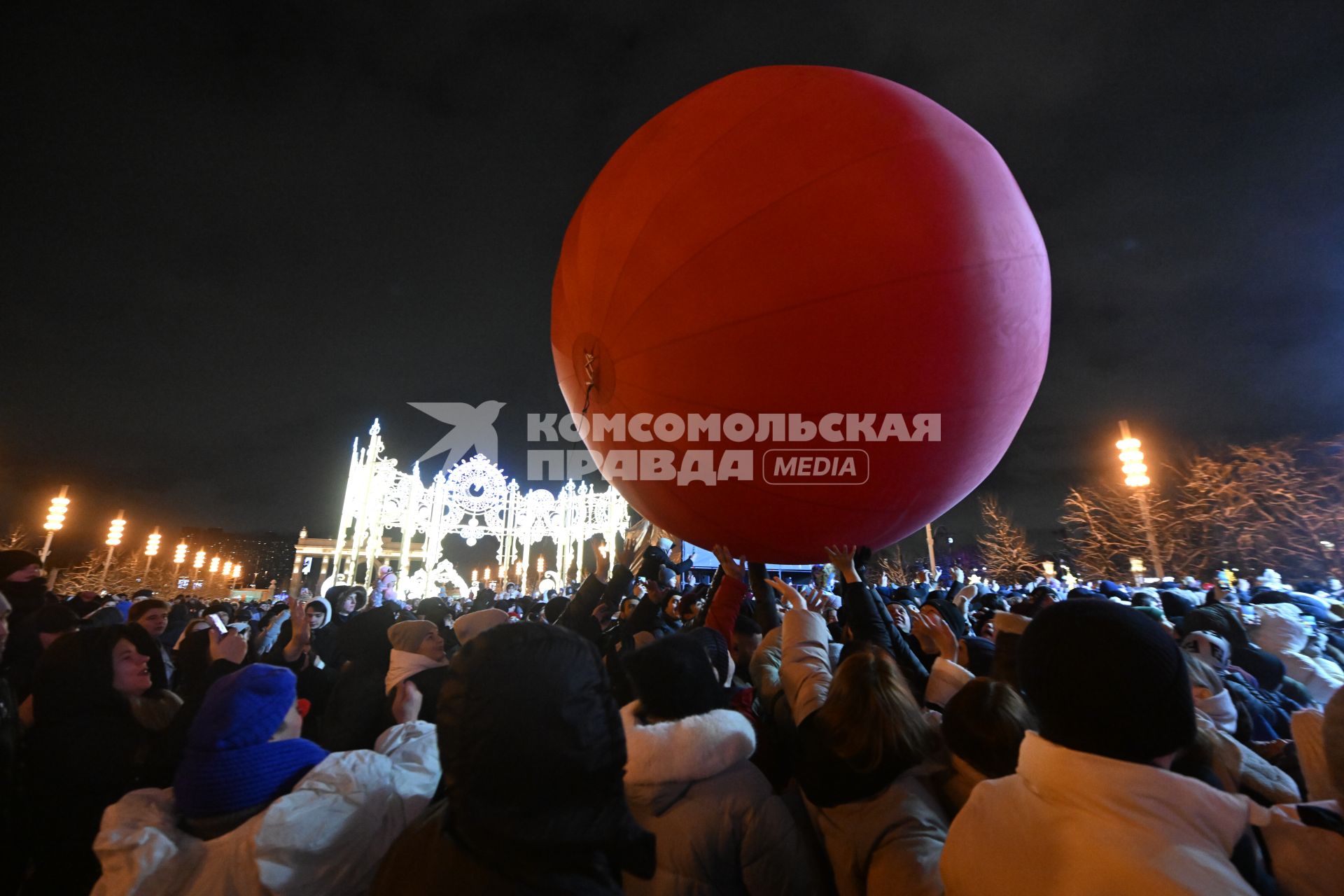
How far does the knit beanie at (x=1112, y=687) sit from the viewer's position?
139 centimetres

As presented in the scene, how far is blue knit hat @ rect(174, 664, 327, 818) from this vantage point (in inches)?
70.7

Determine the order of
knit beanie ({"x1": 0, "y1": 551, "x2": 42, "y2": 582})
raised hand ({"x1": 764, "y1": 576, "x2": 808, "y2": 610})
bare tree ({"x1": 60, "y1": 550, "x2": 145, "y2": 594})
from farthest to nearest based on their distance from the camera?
bare tree ({"x1": 60, "y1": 550, "x2": 145, "y2": 594}) → knit beanie ({"x1": 0, "y1": 551, "x2": 42, "y2": 582}) → raised hand ({"x1": 764, "y1": 576, "x2": 808, "y2": 610})

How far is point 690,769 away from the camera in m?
2.01

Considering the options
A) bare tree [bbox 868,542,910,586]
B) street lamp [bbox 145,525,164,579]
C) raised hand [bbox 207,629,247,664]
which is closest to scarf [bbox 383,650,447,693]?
raised hand [bbox 207,629,247,664]

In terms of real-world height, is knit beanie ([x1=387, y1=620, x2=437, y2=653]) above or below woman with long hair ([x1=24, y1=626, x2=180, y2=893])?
above

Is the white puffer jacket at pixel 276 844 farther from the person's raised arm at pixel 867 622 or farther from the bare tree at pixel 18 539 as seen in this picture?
the bare tree at pixel 18 539

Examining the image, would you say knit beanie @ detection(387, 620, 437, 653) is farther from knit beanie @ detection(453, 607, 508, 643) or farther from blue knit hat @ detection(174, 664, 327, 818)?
blue knit hat @ detection(174, 664, 327, 818)

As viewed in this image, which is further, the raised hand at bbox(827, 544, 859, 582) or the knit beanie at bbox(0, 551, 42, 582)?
the knit beanie at bbox(0, 551, 42, 582)

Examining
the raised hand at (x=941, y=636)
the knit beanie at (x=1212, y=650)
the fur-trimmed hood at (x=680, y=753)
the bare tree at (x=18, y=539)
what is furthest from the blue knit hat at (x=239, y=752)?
the bare tree at (x=18, y=539)

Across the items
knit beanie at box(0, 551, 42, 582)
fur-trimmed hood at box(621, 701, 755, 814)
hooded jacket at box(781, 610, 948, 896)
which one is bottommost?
hooded jacket at box(781, 610, 948, 896)

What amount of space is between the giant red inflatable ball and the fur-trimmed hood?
4.40 ft

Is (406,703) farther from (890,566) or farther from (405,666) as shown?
(890,566)

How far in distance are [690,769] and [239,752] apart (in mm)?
1452

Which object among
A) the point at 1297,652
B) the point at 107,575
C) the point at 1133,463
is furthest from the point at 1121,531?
the point at 107,575
